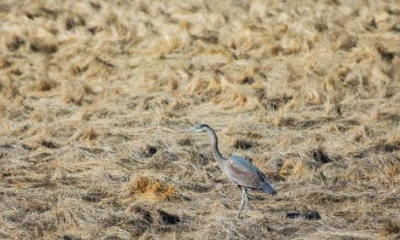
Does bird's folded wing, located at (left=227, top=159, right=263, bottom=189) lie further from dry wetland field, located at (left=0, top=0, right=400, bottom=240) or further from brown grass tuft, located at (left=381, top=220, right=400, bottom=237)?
brown grass tuft, located at (left=381, top=220, right=400, bottom=237)

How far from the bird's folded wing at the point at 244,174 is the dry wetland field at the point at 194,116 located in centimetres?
36

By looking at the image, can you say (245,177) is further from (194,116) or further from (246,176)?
(194,116)

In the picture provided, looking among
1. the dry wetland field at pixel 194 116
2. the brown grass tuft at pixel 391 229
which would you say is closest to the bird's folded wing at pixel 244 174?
the dry wetland field at pixel 194 116

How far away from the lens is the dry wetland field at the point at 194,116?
25.8 ft

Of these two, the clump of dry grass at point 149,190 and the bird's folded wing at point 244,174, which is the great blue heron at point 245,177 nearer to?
the bird's folded wing at point 244,174

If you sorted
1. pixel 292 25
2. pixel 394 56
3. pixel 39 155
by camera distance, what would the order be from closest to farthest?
pixel 39 155, pixel 394 56, pixel 292 25

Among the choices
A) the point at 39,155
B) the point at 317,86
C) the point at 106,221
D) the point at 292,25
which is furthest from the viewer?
the point at 292,25

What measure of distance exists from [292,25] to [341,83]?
3.24 m

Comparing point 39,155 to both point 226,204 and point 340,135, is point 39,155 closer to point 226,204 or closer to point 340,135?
point 226,204

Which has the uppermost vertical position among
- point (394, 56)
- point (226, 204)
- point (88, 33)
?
point (226, 204)

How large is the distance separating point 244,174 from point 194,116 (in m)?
3.94

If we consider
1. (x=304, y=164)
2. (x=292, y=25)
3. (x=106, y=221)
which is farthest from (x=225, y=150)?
(x=292, y=25)

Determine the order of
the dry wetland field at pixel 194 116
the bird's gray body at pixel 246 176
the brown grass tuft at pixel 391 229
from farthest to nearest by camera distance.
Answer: the dry wetland field at pixel 194 116
the bird's gray body at pixel 246 176
the brown grass tuft at pixel 391 229

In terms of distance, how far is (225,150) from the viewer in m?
10.2
